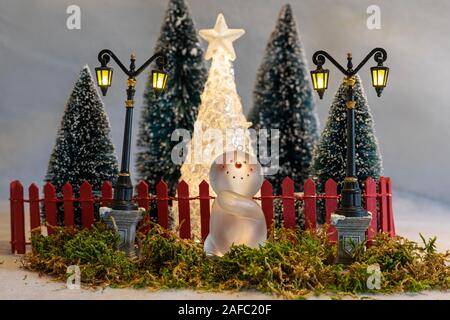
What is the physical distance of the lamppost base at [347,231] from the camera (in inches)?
213

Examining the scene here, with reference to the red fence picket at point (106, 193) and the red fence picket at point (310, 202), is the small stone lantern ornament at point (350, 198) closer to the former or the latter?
the red fence picket at point (310, 202)

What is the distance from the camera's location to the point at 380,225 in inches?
274

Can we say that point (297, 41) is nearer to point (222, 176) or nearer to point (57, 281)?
point (222, 176)

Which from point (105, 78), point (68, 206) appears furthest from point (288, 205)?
point (68, 206)

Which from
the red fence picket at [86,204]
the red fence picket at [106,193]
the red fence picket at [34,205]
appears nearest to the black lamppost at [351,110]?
the red fence picket at [106,193]

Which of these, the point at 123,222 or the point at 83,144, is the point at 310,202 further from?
the point at 83,144

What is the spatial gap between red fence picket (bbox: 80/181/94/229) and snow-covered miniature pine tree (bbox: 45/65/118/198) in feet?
3.90

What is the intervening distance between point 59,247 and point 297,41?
6.42 metres

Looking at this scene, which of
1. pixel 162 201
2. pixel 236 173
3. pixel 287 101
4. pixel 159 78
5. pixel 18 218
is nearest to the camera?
pixel 236 173

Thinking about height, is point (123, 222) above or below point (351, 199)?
below

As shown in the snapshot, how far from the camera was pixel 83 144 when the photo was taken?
794 cm

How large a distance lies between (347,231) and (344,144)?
93.5 inches

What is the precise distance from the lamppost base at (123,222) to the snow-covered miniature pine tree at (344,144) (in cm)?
319

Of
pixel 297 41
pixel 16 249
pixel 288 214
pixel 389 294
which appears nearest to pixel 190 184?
pixel 288 214
